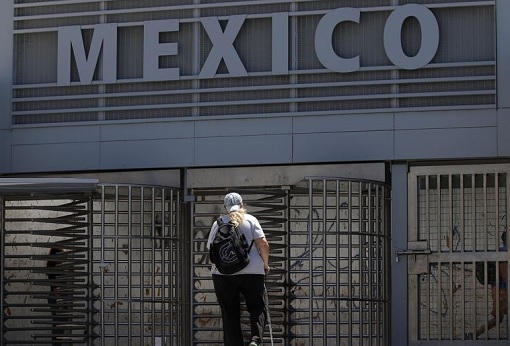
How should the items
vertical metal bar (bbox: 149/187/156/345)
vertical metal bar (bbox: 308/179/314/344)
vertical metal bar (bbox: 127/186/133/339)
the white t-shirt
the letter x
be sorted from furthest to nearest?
the letter x, vertical metal bar (bbox: 149/187/156/345), vertical metal bar (bbox: 127/186/133/339), vertical metal bar (bbox: 308/179/314/344), the white t-shirt

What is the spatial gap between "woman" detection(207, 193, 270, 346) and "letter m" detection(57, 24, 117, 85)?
4.27 meters

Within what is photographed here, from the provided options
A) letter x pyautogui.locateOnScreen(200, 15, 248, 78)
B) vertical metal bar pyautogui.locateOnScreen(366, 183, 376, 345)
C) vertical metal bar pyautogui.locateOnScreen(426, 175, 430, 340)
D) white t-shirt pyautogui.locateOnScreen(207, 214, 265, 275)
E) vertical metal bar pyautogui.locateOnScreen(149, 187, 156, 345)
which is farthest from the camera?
letter x pyautogui.locateOnScreen(200, 15, 248, 78)

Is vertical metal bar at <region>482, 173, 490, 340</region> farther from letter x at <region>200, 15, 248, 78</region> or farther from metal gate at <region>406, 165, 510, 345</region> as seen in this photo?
letter x at <region>200, 15, 248, 78</region>

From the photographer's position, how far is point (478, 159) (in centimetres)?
1620

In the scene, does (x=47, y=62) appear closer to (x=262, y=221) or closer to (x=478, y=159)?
(x=262, y=221)

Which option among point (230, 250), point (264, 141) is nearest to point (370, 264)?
point (264, 141)

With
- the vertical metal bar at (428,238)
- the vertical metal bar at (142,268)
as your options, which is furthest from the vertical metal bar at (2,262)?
the vertical metal bar at (428,238)

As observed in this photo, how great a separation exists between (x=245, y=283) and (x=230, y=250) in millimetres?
366

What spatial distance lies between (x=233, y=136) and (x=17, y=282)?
3208mm

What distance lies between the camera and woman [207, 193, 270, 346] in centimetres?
1329

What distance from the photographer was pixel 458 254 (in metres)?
16.2

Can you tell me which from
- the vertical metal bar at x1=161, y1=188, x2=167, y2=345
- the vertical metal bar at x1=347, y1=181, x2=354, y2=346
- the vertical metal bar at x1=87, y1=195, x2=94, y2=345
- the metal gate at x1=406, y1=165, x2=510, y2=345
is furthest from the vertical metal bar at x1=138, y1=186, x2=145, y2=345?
the metal gate at x1=406, y1=165, x2=510, y2=345

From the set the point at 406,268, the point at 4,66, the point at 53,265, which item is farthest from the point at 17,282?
the point at 406,268

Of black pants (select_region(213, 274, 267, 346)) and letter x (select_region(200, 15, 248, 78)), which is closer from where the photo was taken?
black pants (select_region(213, 274, 267, 346))
